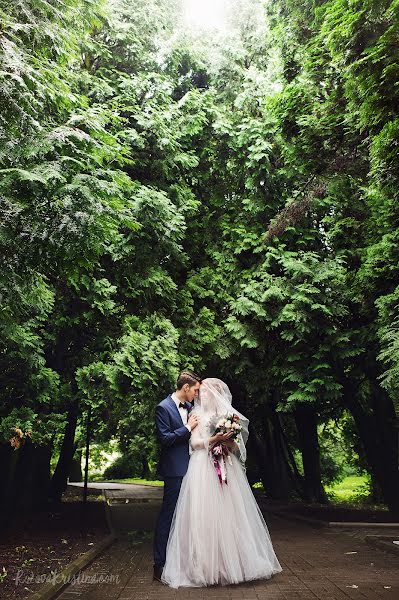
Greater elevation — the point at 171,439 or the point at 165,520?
the point at 171,439

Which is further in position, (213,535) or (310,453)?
(310,453)

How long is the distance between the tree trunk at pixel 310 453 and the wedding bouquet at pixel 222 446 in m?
10.8

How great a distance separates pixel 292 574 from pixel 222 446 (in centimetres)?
186

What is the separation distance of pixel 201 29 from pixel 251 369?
1123 cm

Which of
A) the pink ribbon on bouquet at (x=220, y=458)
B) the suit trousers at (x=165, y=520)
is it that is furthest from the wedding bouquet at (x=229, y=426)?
the suit trousers at (x=165, y=520)

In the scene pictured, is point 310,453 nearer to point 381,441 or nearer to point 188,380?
point 381,441

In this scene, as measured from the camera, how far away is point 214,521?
575 cm

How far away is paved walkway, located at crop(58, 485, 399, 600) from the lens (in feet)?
17.3

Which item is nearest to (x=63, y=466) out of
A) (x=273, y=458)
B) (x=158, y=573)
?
(x=273, y=458)

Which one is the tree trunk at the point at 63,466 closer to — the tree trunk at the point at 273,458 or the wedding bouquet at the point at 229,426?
the tree trunk at the point at 273,458

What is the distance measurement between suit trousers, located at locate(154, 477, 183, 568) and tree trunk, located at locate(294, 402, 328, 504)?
11.1m

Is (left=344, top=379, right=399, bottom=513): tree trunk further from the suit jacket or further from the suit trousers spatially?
the suit trousers

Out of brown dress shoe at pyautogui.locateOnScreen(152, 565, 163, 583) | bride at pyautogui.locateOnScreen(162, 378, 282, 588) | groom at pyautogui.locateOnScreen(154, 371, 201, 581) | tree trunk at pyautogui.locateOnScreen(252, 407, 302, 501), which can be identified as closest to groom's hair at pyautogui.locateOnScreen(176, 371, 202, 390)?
groom at pyautogui.locateOnScreen(154, 371, 201, 581)

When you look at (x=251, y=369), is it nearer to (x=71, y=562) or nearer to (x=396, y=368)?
(x=396, y=368)
